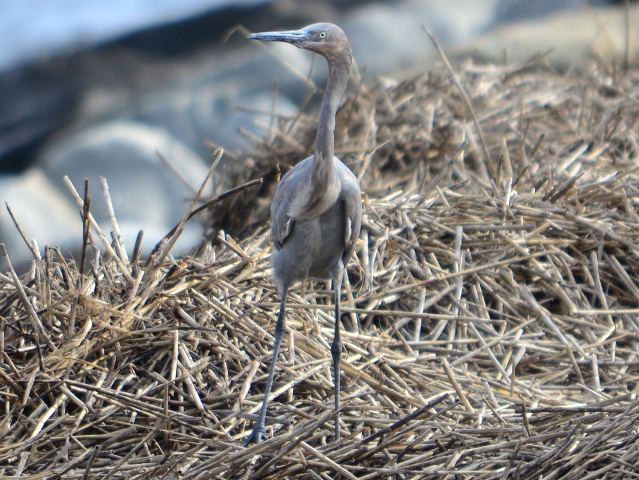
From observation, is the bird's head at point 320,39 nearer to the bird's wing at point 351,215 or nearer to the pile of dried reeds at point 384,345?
the bird's wing at point 351,215

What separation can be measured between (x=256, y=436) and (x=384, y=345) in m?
0.71

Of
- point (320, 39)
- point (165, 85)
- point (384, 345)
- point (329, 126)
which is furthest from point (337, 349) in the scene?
point (165, 85)

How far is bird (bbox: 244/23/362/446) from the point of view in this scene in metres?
2.96

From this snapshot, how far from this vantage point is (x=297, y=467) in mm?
2857

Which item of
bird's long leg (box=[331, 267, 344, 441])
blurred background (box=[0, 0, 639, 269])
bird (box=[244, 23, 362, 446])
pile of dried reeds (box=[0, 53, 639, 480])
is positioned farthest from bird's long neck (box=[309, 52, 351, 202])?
blurred background (box=[0, 0, 639, 269])

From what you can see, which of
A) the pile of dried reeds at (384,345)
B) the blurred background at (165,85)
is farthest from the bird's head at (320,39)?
the blurred background at (165,85)

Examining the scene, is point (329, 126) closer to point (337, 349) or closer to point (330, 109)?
point (330, 109)

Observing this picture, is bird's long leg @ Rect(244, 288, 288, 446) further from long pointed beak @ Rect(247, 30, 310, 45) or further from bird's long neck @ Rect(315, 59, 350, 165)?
long pointed beak @ Rect(247, 30, 310, 45)

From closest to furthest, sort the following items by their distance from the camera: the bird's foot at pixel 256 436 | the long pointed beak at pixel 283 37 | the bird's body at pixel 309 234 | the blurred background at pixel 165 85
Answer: the long pointed beak at pixel 283 37, the bird's foot at pixel 256 436, the bird's body at pixel 309 234, the blurred background at pixel 165 85

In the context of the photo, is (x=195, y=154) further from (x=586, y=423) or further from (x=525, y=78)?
(x=586, y=423)

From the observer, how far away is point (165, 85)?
9.91 m

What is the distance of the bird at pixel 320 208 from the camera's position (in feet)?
9.73

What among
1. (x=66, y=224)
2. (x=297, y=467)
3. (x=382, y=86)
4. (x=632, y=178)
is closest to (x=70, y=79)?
(x=66, y=224)

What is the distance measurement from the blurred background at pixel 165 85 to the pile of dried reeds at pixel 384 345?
12.0ft
